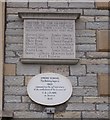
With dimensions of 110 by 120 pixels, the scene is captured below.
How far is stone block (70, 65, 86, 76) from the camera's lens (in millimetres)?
4977

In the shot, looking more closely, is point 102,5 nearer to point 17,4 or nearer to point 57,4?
point 57,4

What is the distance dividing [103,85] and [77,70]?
35cm

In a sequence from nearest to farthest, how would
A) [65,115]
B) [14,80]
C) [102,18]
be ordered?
[65,115]
[14,80]
[102,18]

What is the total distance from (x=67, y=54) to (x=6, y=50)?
2.38 ft

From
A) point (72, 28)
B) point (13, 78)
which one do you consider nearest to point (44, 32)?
point (72, 28)

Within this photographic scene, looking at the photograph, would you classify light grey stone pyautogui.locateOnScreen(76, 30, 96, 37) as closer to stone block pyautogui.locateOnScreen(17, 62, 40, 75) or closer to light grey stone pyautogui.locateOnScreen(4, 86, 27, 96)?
→ stone block pyautogui.locateOnScreen(17, 62, 40, 75)

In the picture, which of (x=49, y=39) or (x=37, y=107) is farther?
(x=49, y=39)

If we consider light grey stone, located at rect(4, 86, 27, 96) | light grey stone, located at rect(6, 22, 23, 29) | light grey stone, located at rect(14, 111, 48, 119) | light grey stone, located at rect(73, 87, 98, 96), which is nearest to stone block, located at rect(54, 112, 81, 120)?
light grey stone, located at rect(14, 111, 48, 119)

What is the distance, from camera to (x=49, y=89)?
16.0ft

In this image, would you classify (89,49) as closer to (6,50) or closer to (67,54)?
(67,54)

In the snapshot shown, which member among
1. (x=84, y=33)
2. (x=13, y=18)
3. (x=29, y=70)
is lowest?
(x=29, y=70)

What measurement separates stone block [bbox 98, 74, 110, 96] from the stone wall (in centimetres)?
3

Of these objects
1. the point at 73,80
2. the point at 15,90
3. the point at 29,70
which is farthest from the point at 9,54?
the point at 73,80

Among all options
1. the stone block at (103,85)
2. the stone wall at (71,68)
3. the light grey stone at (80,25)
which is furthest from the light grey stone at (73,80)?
the light grey stone at (80,25)
